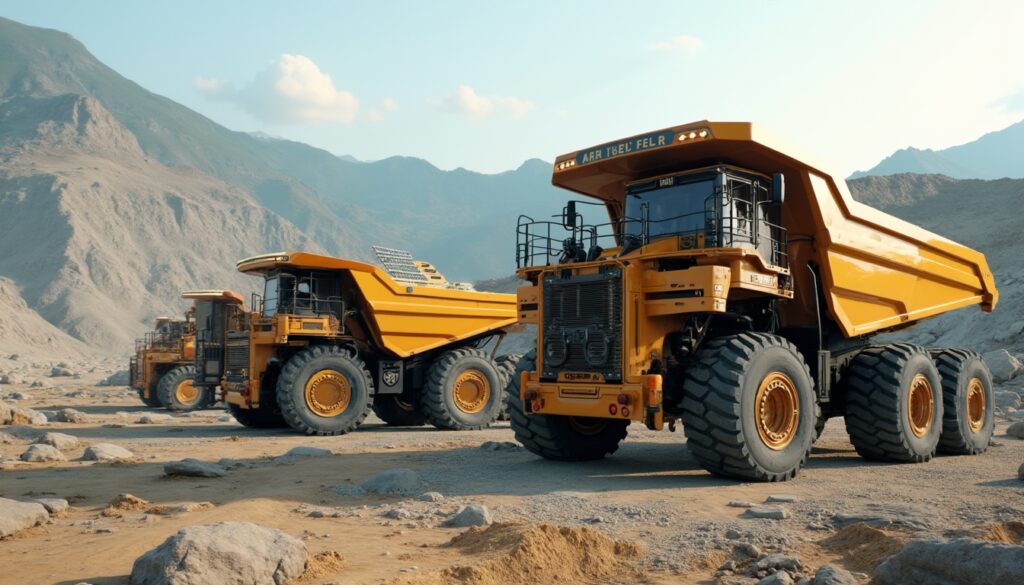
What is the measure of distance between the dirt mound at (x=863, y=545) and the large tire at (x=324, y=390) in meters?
9.97

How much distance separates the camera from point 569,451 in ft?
33.0

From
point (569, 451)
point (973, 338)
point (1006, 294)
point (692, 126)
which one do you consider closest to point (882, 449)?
point (569, 451)

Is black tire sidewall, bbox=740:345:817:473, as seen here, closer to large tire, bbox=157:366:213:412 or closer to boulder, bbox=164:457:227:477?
boulder, bbox=164:457:227:477

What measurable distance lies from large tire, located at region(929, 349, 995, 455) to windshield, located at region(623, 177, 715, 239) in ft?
14.6

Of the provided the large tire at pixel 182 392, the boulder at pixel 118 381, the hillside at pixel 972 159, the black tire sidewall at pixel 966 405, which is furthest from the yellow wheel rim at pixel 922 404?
the hillside at pixel 972 159

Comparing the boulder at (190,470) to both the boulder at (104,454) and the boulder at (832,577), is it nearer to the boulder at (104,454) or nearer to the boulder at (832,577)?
the boulder at (104,454)

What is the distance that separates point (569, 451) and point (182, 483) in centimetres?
422

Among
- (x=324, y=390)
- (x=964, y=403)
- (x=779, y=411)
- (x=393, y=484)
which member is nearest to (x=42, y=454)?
(x=324, y=390)

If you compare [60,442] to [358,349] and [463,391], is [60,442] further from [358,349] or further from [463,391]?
[463,391]

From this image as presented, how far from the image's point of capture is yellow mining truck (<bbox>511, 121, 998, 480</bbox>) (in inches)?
332

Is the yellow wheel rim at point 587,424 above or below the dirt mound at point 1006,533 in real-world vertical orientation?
above

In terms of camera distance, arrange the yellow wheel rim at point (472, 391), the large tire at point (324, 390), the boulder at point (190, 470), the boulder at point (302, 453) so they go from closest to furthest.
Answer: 1. the boulder at point (190, 470)
2. the boulder at point (302, 453)
3. the large tire at point (324, 390)
4. the yellow wheel rim at point (472, 391)

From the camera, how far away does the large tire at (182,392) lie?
71.3 feet

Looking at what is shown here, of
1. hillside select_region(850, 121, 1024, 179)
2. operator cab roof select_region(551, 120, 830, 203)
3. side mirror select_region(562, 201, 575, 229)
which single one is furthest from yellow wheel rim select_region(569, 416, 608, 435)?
hillside select_region(850, 121, 1024, 179)
